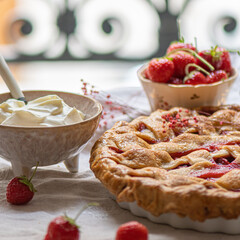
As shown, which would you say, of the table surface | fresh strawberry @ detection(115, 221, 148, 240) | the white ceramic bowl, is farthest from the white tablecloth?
the white ceramic bowl

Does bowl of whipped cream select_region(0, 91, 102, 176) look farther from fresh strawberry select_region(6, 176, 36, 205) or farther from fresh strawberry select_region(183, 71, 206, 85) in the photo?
fresh strawberry select_region(183, 71, 206, 85)

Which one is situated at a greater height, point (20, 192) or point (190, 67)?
point (190, 67)

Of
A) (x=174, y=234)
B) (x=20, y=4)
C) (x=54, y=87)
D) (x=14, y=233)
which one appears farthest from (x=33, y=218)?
(x=20, y=4)

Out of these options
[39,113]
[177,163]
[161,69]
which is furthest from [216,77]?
[39,113]

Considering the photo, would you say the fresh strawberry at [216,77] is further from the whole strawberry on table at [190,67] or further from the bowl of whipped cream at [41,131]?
the bowl of whipped cream at [41,131]

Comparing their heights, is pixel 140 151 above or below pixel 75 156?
above

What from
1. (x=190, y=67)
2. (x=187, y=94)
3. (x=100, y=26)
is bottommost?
(x=100, y=26)

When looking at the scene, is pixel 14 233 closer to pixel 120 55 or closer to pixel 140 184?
pixel 140 184

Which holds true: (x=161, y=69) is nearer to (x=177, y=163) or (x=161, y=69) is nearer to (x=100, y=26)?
(x=177, y=163)
